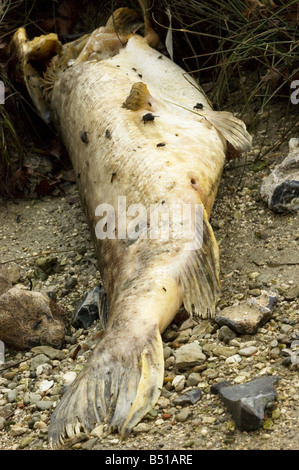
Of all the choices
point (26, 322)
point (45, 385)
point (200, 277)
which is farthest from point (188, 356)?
point (26, 322)

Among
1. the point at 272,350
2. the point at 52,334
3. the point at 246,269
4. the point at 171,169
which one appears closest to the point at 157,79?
the point at 171,169

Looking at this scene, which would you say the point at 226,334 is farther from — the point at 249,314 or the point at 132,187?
the point at 132,187

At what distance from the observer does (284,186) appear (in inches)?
155

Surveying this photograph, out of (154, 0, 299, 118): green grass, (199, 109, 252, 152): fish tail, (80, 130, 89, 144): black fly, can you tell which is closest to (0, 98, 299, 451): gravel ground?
(199, 109, 252, 152): fish tail

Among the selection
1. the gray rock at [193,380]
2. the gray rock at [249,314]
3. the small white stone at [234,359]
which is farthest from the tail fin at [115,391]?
the gray rock at [249,314]

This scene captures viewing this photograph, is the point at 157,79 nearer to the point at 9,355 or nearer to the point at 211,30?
the point at 211,30

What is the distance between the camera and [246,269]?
143 inches

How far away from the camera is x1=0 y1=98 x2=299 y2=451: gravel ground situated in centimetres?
260

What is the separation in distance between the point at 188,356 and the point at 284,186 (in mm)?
1365

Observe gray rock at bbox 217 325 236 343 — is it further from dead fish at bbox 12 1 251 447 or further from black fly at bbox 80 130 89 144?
black fly at bbox 80 130 89 144

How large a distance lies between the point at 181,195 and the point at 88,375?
3.52 ft

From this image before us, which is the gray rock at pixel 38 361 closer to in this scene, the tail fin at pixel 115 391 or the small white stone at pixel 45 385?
the small white stone at pixel 45 385

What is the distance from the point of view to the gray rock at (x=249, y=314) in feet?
10.2

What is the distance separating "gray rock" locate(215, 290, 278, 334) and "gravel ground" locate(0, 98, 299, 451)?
42mm
